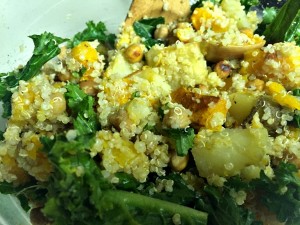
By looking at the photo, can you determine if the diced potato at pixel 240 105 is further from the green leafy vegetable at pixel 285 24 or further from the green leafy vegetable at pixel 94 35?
the green leafy vegetable at pixel 94 35

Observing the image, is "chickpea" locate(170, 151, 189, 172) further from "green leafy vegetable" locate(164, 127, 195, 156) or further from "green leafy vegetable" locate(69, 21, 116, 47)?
"green leafy vegetable" locate(69, 21, 116, 47)

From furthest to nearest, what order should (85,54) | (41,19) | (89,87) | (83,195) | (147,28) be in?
(41,19)
(147,28)
(85,54)
(89,87)
(83,195)

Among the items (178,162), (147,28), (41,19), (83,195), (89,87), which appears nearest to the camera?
(83,195)

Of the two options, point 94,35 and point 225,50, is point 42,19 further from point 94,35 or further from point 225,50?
point 225,50

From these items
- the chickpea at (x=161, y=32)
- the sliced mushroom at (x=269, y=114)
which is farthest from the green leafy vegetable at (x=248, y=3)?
the sliced mushroom at (x=269, y=114)

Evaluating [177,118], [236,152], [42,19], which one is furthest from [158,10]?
[236,152]

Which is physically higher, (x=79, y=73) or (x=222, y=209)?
(x=79, y=73)

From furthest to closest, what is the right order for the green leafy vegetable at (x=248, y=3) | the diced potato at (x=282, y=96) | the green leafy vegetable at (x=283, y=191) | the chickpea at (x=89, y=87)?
the green leafy vegetable at (x=248, y=3), the chickpea at (x=89, y=87), the diced potato at (x=282, y=96), the green leafy vegetable at (x=283, y=191)

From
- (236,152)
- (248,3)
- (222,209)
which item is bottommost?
(222,209)
